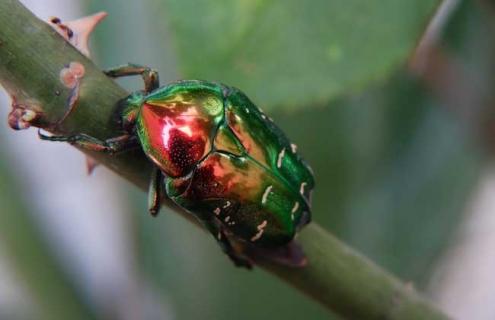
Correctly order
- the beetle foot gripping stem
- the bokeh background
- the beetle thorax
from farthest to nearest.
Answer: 1. the bokeh background
2. the beetle thorax
3. the beetle foot gripping stem

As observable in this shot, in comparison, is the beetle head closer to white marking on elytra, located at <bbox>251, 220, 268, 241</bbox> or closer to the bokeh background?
white marking on elytra, located at <bbox>251, 220, 268, 241</bbox>

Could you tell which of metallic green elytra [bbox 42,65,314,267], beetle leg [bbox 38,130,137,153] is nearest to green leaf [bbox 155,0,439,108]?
metallic green elytra [bbox 42,65,314,267]

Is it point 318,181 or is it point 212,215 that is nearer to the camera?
point 212,215

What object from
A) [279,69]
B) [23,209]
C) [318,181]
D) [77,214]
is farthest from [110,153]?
[77,214]

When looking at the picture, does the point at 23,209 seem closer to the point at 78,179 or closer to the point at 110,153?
the point at 110,153

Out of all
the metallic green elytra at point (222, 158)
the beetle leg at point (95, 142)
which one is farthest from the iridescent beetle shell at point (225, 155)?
the beetle leg at point (95, 142)

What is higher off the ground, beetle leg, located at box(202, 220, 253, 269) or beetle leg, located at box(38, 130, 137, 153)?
beetle leg, located at box(38, 130, 137, 153)

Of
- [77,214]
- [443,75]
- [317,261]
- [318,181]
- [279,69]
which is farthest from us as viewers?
[77,214]
